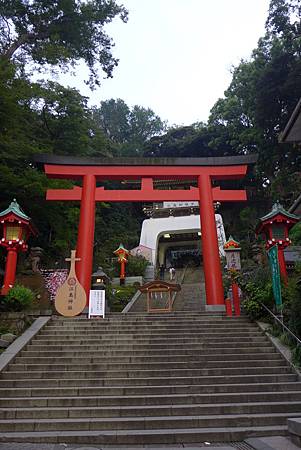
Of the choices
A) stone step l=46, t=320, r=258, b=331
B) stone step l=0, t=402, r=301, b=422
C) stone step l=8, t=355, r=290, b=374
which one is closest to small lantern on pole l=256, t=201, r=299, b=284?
stone step l=46, t=320, r=258, b=331

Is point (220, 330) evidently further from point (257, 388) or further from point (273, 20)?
point (273, 20)

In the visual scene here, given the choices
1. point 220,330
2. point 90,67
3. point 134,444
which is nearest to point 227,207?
point 90,67

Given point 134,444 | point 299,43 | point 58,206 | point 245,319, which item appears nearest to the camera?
point 134,444

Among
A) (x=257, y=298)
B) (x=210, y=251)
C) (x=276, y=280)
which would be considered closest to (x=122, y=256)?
(x=210, y=251)

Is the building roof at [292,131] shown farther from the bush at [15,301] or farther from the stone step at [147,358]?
the bush at [15,301]

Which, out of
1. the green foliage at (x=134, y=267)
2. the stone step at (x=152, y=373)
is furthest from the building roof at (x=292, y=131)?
the green foliage at (x=134, y=267)

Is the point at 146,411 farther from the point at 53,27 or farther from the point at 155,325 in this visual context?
the point at 53,27

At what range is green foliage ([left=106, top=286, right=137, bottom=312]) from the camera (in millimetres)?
17281

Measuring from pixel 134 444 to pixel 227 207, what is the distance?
3357cm

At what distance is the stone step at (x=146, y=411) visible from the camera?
5.80 metres

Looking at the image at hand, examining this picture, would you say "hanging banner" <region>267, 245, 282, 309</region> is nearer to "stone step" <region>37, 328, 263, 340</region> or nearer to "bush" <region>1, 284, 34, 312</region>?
"stone step" <region>37, 328, 263, 340</region>

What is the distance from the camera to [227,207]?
37062 mm

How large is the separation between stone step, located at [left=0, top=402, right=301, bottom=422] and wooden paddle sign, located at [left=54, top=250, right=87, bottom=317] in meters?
5.36

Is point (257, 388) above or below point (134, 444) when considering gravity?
above
